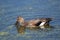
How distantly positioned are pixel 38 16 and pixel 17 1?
111 inches

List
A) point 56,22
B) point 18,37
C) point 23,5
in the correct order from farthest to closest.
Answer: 1. point 23,5
2. point 56,22
3. point 18,37

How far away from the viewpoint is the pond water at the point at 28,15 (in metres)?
15.9

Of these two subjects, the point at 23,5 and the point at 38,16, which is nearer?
the point at 38,16

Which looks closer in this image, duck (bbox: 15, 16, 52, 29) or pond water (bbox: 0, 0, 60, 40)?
pond water (bbox: 0, 0, 60, 40)

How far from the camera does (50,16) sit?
18.2 meters

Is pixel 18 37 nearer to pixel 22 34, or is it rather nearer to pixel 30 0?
pixel 22 34

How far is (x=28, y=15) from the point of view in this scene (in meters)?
18.4

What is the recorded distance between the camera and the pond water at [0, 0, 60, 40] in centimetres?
1593

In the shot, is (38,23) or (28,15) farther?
(28,15)

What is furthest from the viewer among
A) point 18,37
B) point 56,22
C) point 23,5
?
point 23,5

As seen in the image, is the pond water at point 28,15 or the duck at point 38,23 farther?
the duck at point 38,23

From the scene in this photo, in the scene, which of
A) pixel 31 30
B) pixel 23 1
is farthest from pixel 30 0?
pixel 31 30

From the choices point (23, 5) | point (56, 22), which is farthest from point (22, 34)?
point (23, 5)

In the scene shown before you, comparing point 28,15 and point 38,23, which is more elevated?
point 28,15
